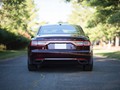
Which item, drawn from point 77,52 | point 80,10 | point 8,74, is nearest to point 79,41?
point 77,52

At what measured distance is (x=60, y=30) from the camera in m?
13.0

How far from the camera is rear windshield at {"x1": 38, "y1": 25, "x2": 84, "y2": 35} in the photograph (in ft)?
41.9

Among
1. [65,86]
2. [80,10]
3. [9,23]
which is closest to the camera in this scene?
[65,86]

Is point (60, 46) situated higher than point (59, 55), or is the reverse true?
point (60, 46)

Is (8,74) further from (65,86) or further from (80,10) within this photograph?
(80,10)

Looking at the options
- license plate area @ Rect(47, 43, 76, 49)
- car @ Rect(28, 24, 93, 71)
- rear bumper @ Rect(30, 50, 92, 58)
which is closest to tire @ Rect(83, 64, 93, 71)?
car @ Rect(28, 24, 93, 71)

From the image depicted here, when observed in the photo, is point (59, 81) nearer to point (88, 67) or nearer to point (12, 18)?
point (88, 67)

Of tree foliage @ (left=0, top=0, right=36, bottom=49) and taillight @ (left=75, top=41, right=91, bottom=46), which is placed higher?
tree foliage @ (left=0, top=0, right=36, bottom=49)

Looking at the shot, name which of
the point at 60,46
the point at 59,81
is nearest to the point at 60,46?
the point at 60,46

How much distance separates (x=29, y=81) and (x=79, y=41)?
259cm

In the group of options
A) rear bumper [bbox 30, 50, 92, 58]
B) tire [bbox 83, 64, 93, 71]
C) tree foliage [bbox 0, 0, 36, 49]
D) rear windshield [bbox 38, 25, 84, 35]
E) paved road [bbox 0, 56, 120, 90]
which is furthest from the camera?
tree foliage [bbox 0, 0, 36, 49]

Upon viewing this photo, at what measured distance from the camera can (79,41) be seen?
11773 millimetres

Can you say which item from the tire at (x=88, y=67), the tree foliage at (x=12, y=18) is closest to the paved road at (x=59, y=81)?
the tire at (x=88, y=67)

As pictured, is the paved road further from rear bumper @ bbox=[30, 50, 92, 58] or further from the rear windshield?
the rear windshield
